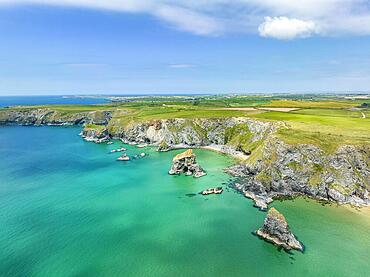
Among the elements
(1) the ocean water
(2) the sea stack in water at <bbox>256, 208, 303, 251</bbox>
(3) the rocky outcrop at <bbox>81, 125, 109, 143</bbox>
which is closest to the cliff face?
(3) the rocky outcrop at <bbox>81, 125, 109, 143</bbox>

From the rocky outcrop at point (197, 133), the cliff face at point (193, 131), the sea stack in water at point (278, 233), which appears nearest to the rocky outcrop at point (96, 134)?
the rocky outcrop at point (197, 133)

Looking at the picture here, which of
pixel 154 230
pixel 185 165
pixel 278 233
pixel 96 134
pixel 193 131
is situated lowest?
pixel 154 230

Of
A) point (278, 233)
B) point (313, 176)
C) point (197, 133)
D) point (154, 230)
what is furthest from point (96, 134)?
point (278, 233)

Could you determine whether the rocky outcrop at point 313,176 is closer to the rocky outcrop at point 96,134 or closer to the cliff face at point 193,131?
the cliff face at point 193,131

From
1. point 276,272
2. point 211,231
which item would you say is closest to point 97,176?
point 211,231

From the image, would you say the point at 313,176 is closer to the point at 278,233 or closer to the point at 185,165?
the point at 278,233
